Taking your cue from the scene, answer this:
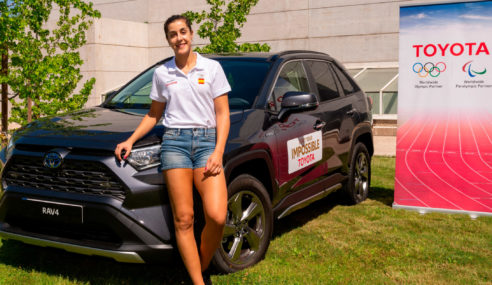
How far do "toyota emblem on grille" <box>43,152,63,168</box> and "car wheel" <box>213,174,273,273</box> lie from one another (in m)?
1.22

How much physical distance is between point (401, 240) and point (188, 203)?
2.68m

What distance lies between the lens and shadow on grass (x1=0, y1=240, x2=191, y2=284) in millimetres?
4480

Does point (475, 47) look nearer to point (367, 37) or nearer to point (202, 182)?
point (202, 182)

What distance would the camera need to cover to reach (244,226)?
4.55 m

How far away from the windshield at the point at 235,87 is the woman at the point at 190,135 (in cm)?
118

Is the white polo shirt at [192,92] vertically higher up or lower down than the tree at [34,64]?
lower down

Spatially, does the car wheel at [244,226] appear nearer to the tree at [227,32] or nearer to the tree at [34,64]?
the tree at [34,64]

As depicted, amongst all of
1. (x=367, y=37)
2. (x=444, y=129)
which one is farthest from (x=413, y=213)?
(x=367, y=37)

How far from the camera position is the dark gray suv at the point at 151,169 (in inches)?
151

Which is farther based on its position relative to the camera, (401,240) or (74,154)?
(401,240)

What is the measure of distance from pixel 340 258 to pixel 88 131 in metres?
2.41

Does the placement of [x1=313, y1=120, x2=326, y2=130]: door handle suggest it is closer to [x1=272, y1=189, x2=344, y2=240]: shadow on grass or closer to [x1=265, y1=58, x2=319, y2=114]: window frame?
[x1=265, y1=58, x2=319, y2=114]: window frame

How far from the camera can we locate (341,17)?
2028 centimetres

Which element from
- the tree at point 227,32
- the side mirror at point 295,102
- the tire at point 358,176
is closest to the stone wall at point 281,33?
the tree at point 227,32
